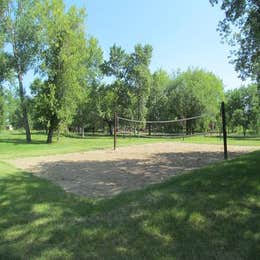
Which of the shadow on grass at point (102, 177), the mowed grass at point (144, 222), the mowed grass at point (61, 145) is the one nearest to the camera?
the mowed grass at point (144, 222)

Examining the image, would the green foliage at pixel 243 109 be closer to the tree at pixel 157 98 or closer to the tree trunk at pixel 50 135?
the tree at pixel 157 98

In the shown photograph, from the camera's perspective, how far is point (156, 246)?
9.21ft

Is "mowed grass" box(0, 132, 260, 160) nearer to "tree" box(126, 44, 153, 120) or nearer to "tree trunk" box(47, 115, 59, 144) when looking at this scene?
"tree trunk" box(47, 115, 59, 144)

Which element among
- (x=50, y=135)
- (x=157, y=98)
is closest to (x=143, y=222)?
(x=50, y=135)

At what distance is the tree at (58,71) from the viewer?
69.7ft

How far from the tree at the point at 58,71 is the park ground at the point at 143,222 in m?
17.0

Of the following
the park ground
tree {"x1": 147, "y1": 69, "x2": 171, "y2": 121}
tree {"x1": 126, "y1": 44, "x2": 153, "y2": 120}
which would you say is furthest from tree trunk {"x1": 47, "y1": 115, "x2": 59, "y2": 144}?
tree {"x1": 147, "y1": 69, "x2": 171, "y2": 121}

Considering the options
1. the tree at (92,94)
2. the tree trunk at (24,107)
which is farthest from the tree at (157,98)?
the tree trunk at (24,107)

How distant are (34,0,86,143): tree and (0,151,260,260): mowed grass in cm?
1700

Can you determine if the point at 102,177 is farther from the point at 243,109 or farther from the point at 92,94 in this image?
the point at 243,109

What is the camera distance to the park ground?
2.73 m

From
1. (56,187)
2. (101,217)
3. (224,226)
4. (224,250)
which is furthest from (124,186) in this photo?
(224,250)

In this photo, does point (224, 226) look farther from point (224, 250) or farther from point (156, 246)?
point (156, 246)

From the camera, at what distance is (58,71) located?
70.5 ft
